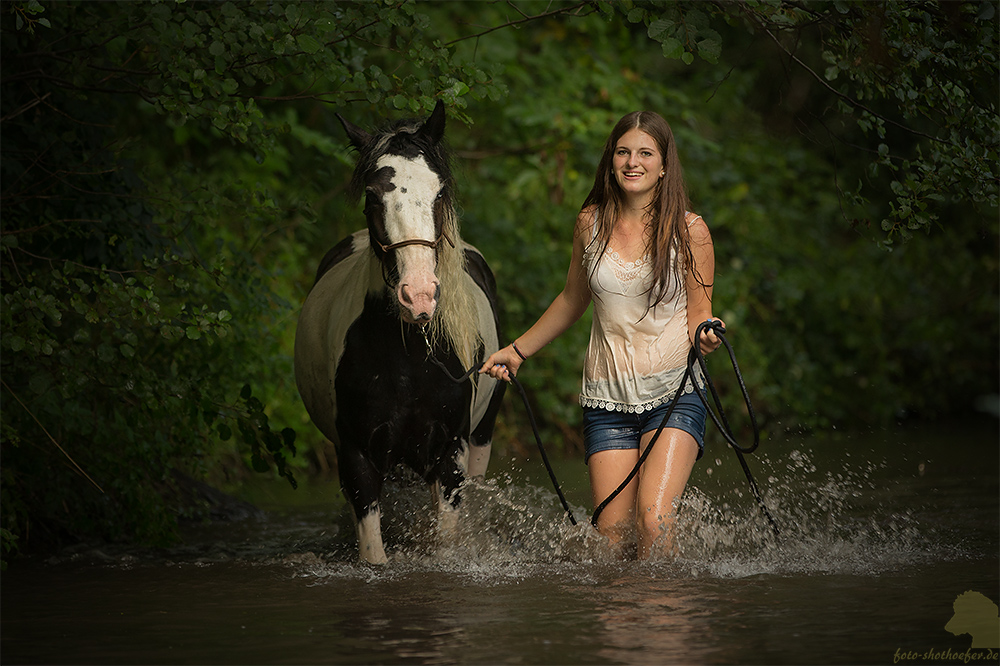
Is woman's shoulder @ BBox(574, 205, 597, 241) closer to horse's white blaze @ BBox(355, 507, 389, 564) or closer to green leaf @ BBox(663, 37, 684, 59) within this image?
green leaf @ BBox(663, 37, 684, 59)

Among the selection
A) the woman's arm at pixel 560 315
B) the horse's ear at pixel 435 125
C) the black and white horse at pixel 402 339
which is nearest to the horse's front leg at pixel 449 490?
the black and white horse at pixel 402 339

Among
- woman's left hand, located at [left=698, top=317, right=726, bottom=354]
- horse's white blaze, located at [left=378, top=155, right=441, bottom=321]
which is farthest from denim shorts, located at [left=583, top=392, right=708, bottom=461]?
horse's white blaze, located at [left=378, top=155, right=441, bottom=321]

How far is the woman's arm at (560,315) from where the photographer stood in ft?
15.4

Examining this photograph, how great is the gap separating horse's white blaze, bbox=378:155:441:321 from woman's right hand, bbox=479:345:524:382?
0.56 meters

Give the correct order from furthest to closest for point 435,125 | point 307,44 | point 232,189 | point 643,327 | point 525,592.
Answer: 1. point 232,189
2. point 435,125
3. point 307,44
4. point 643,327
5. point 525,592

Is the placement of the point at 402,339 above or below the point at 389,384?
above

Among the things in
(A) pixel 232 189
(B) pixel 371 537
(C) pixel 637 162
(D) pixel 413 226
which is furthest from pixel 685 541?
(A) pixel 232 189

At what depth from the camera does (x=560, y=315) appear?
190 inches

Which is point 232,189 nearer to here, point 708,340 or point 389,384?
point 389,384

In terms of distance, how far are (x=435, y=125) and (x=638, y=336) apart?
1323 mm

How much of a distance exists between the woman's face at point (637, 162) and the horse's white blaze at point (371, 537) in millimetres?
1881

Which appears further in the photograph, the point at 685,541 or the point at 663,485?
the point at 685,541

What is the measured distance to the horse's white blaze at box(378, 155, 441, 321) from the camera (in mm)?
4199

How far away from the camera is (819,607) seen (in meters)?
3.79
